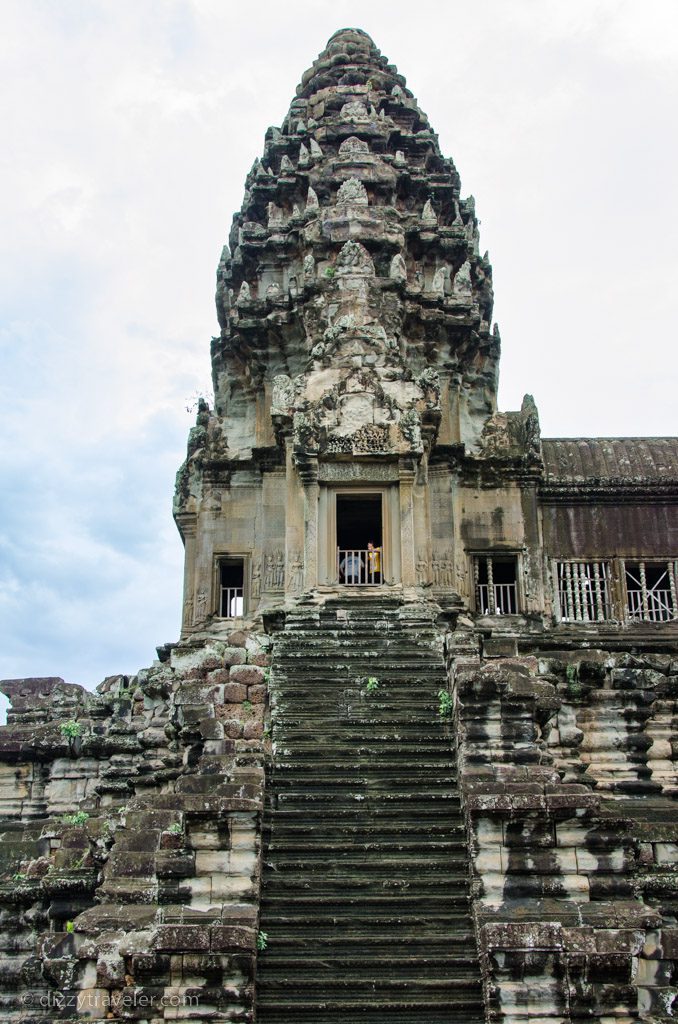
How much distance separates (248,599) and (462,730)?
770cm

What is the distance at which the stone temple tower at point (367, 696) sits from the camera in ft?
30.2

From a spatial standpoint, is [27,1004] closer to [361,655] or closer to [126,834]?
[126,834]

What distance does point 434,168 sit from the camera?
2250cm

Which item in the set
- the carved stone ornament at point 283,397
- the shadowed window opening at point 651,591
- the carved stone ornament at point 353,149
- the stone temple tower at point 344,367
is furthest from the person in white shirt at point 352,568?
the carved stone ornament at point 353,149

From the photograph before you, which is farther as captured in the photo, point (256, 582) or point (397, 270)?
point (397, 270)

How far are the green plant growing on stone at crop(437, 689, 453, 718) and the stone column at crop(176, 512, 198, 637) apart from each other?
7.12 metres

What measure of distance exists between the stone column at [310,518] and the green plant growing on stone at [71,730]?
4185 mm

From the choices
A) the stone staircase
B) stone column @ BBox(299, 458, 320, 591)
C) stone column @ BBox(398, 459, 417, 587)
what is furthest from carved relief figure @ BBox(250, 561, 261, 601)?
the stone staircase

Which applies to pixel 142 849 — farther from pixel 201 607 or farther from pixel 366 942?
pixel 201 607

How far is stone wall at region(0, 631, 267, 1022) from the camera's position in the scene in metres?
8.92

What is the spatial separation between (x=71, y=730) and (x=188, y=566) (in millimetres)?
4019

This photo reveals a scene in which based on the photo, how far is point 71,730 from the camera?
16141 millimetres

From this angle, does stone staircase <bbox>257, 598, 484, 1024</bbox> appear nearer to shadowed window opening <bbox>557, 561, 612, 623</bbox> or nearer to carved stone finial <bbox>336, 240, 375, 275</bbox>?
shadowed window opening <bbox>557, 561, 612, 623</bbox>

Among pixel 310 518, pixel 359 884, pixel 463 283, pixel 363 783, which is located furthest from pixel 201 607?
pixel 359 884
